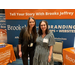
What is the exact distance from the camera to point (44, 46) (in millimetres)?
1621

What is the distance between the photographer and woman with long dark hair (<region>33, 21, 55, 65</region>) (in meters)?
1.59

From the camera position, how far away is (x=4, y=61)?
2.39 meters

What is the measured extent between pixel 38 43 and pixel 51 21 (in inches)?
46.5

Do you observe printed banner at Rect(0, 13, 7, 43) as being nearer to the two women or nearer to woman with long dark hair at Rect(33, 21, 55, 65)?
the two women

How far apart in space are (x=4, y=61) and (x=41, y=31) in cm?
175

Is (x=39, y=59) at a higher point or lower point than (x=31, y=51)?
lower

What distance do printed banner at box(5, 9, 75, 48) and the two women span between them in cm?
91

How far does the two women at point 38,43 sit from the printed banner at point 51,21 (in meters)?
0.91

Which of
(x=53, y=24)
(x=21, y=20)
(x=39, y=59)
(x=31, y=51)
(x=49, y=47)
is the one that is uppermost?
(x=21, y=20)

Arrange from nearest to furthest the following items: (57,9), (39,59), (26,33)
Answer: (26,33) < (39,59) < (57,9)

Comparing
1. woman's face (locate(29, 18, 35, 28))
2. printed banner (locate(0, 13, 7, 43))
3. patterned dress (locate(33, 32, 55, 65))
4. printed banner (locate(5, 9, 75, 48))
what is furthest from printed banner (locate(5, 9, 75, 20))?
patterned dress (locate(33, 32, 55, 65))

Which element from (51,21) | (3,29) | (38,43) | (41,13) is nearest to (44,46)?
(38,43)

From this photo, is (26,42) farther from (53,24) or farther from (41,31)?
(53,24)

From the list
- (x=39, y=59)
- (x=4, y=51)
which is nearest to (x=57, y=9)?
(x=39, y=59)
